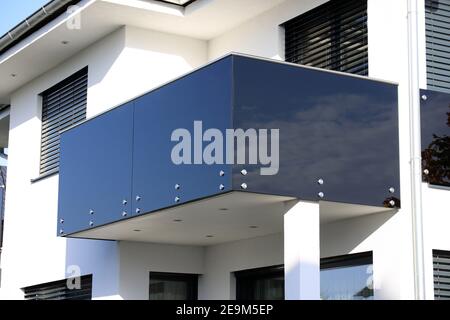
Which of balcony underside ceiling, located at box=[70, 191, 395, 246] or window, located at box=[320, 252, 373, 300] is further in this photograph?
window, located at box=[320, 252, 373, 300]

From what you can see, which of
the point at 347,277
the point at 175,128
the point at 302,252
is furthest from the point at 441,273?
the point at 175,128

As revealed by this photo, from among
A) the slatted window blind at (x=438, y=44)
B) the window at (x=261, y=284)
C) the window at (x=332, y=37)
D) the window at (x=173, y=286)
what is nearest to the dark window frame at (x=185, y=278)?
the window at (x=173, y=286)

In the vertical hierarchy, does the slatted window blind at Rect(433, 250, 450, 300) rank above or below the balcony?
below

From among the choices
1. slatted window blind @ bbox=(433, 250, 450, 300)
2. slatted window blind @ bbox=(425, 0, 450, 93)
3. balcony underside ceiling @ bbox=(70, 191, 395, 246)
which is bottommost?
slatted window blind @ bbox=(433, 250, 450, 300)

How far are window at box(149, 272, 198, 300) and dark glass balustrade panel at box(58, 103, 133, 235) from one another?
188cm

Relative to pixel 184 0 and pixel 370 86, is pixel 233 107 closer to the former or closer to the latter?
pixel 370 86

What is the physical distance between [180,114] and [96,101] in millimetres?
4572

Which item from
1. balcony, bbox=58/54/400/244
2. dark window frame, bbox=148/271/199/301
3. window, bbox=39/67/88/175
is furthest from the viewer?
window, bbox=39/67/88/175

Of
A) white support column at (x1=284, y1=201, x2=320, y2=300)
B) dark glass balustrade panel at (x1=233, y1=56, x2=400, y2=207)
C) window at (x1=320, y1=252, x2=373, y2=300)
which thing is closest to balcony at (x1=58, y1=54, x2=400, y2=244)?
dark glass balustrade panel at (x1=233, y1=56, x2=400, y2=207)

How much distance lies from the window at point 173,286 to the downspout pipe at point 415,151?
5168 mm

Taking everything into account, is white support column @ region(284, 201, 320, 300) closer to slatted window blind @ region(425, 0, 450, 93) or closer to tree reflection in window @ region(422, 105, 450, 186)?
tree reflection in window @ region(422, 105, 450, 186)

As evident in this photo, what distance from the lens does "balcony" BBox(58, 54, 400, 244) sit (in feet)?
34.2

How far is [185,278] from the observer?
15.2m

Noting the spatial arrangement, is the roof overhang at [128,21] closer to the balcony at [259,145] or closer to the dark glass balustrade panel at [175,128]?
the balcony at [259,145]
